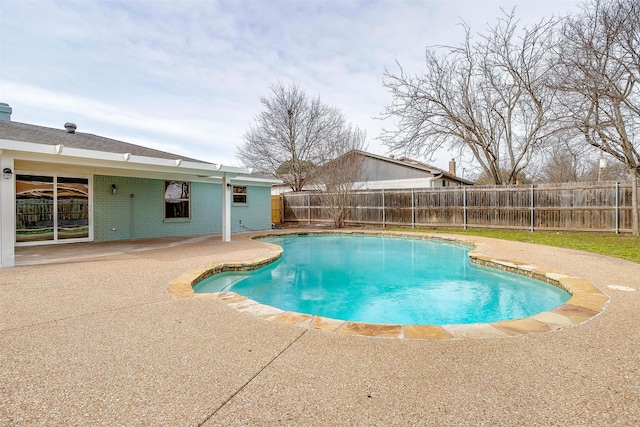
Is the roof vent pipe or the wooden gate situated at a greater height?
the roof vent pipe

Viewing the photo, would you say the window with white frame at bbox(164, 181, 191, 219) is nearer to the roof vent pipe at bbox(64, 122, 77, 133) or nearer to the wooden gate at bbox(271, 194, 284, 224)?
the roof vent pipe at bbox(64, 122, 77, 133)

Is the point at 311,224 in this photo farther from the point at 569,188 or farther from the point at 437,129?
the point at 569,188

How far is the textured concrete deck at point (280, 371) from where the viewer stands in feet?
6.03

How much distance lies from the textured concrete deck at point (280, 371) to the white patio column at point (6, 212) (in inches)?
118

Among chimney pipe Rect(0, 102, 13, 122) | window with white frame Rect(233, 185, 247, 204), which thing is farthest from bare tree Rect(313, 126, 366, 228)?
chimney pipe Rect(0, 102, 13, 122)

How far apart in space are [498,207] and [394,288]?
889 cm

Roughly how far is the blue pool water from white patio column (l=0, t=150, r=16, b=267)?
3952 mm

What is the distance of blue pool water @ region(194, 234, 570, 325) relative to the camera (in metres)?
4.86

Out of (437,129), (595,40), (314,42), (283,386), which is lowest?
(283,386)

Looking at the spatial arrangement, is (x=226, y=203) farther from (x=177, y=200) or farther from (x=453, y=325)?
(x=453, y=325)

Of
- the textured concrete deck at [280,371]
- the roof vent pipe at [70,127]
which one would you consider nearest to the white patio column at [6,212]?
the textured concrete deck at [280,371]

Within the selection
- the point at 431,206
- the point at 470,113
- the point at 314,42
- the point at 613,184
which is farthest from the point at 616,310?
the point at 470,113

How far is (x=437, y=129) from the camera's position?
51.7 ft

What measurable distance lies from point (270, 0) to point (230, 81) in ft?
13.4
